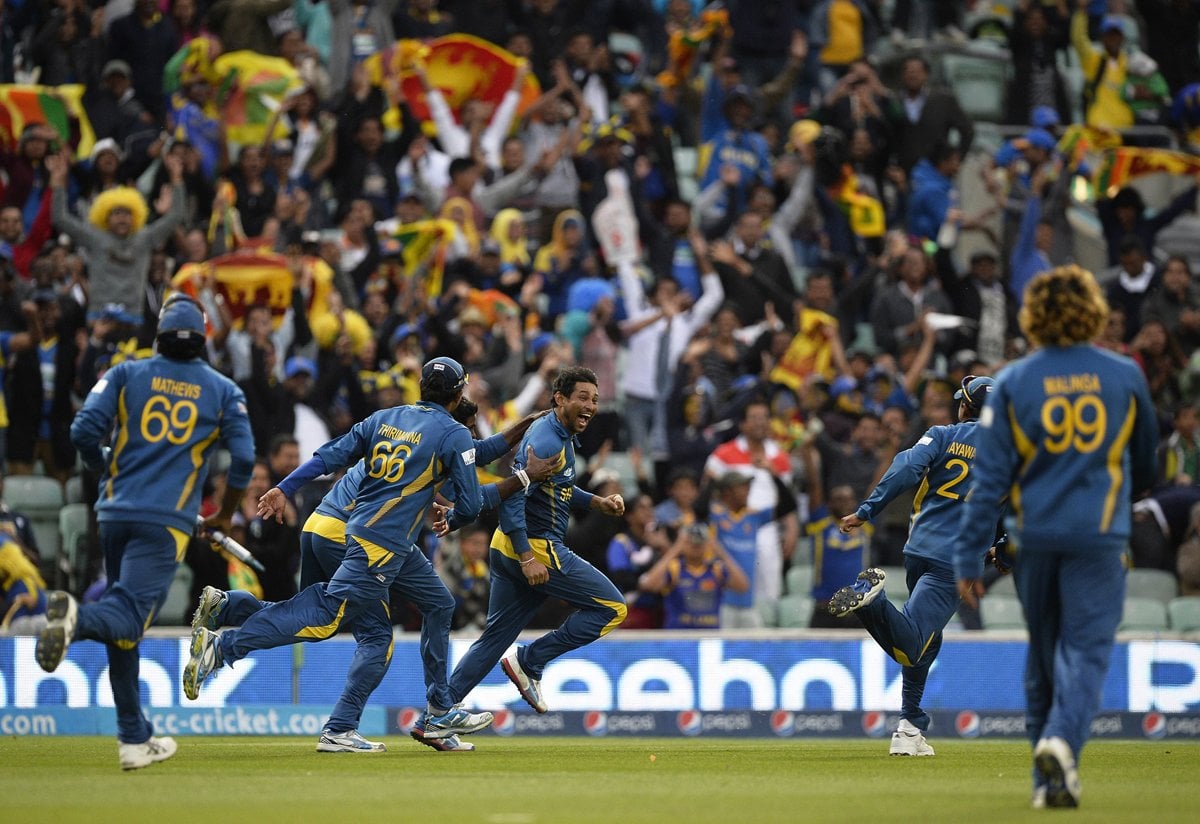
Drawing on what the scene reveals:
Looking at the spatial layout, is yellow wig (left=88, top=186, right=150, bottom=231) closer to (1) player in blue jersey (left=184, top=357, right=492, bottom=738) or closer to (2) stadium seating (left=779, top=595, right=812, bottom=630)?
(2) stadium seating (left=779, top=595, right=812, bottom=630)

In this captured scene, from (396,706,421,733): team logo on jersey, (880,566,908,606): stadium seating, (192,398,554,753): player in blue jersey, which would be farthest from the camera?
(880,566,908,606): stadium seating

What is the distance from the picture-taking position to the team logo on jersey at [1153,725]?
1625 centimetres

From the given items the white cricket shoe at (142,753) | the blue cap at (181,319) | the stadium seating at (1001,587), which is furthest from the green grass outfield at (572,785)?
the stadium seating at (1001,587)

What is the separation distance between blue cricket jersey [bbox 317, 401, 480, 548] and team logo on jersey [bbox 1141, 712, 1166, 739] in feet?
24.5

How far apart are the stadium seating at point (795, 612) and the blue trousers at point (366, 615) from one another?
242 inches

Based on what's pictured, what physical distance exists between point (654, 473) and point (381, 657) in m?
7.97

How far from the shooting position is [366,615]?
12.0m

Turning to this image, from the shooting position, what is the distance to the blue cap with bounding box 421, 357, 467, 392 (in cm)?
1192

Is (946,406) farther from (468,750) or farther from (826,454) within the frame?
(468,750)

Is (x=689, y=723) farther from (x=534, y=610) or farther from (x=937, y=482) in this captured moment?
(x=937, y=482)

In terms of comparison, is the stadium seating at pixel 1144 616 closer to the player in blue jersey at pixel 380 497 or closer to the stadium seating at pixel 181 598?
the player in blue jersey at pixel 380 497

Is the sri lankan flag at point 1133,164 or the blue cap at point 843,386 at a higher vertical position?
the sri lankan flag at point 1133,164

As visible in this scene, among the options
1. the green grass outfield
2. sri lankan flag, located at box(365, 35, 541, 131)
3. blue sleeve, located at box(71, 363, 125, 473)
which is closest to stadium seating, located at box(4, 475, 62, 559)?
the green grass outfield

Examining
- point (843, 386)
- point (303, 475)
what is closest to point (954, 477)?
point (303, 475)
